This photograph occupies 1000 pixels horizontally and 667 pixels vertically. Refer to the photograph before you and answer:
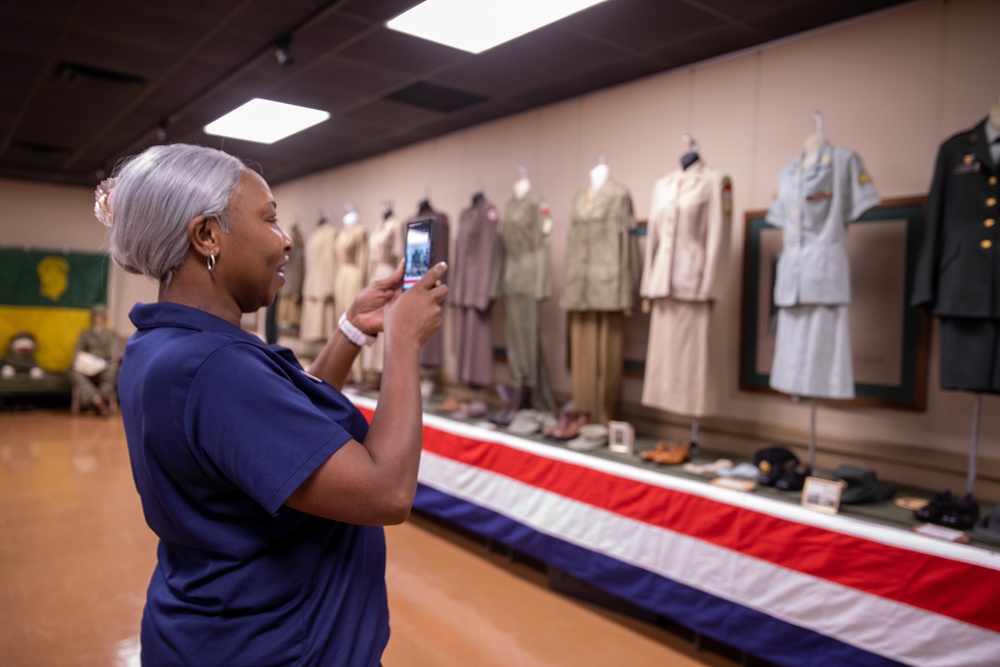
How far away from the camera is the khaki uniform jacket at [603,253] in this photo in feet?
12.5

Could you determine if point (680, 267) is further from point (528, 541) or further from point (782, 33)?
point (528, 541)

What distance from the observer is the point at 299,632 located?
3.01 ft

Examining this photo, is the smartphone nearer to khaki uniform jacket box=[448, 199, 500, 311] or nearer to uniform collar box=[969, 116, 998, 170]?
uniform collar box=[969, 116, 998, 170]

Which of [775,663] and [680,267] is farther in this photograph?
[680,267]

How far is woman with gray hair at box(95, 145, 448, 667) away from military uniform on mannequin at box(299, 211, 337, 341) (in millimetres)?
5671

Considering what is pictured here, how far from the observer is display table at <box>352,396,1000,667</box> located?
217cm

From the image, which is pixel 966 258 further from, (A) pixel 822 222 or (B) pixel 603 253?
(B) pixel 603 253

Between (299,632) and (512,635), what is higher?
(299,632)

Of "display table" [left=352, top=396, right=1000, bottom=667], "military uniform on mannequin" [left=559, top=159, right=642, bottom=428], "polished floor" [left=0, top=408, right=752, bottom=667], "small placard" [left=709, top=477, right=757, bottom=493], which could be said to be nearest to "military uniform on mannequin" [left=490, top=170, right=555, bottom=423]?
"military uniform on mannequin" [left=559, top=159, right=642, bottom=428]

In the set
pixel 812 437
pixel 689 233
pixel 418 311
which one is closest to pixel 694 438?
pixel 812 437

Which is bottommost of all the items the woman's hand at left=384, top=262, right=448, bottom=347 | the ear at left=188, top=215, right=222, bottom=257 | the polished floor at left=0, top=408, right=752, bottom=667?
the polished floor at left=0, top=408, right=752, bottom=667

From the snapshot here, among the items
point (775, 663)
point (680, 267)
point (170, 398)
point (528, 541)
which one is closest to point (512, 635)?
point (528, 541)

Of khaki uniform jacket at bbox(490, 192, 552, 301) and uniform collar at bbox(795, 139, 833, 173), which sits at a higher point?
uniform collar at bbox(795, 139, 833, 173)

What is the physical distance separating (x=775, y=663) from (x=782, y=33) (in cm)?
294
